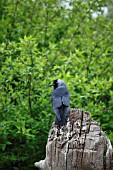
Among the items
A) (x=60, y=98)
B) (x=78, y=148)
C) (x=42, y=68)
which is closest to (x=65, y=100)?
(x=60, y=98)

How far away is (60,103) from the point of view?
5.04 meters

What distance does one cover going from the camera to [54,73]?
283 inches

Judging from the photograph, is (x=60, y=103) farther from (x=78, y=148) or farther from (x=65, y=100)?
(x=78, y=148)

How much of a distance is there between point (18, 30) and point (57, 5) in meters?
1.08

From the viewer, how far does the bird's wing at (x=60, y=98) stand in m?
5.05

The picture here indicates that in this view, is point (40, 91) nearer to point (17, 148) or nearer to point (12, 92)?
point (12, 92)

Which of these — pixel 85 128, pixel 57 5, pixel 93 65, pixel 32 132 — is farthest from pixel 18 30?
pixel 85 128

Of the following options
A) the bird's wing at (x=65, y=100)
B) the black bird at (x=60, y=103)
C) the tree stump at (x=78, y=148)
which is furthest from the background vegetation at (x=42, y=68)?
the tree stump at (x=78, y=148)

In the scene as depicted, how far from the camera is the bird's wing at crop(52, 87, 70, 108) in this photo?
16.6ft

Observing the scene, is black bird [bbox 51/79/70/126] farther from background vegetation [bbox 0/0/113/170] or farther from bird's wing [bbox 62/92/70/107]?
background vegetation [bbox 0/0/113/170]

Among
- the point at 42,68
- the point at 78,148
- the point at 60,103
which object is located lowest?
the point at 78,148

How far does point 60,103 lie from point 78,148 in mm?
821

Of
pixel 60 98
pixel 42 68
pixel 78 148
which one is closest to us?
pixel 78 148

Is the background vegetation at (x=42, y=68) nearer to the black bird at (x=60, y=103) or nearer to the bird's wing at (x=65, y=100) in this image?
the black bird at (x=60, y=103)
